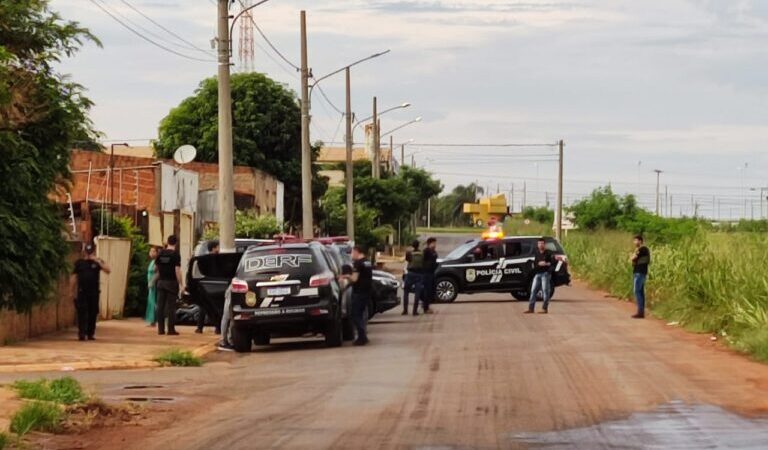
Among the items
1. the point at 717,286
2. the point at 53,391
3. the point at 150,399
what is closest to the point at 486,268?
the point at 717,286

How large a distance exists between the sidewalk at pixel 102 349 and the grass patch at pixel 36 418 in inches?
239

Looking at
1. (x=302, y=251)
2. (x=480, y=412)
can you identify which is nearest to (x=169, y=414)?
(x=480, y=412)

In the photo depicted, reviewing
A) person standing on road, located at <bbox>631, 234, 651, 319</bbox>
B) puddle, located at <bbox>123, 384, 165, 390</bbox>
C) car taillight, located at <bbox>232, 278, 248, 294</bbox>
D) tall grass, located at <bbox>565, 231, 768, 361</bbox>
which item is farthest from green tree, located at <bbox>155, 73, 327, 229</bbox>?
puddle, located at <bbox>123, 384, 165, 390</bbox>

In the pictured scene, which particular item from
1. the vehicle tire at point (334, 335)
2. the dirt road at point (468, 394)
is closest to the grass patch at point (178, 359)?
the dirt road at point (468, 394)

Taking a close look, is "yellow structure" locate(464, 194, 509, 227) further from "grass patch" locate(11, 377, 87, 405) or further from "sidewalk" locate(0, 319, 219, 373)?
"grass patch" locate(11, 377, 87, 405)

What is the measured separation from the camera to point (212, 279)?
2522 cm

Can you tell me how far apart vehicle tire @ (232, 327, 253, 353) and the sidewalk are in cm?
46

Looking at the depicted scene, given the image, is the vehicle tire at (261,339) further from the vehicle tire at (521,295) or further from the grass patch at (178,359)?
the vehicle tire at (521,295)

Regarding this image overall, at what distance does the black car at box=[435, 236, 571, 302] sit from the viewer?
39.2 m

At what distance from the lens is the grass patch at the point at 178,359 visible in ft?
66.8

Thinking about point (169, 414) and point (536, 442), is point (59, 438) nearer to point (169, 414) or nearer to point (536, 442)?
point (169, 414)

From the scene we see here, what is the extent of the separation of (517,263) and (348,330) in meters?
14.7

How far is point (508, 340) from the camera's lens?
80.0 feet

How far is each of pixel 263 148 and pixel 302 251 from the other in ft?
127
